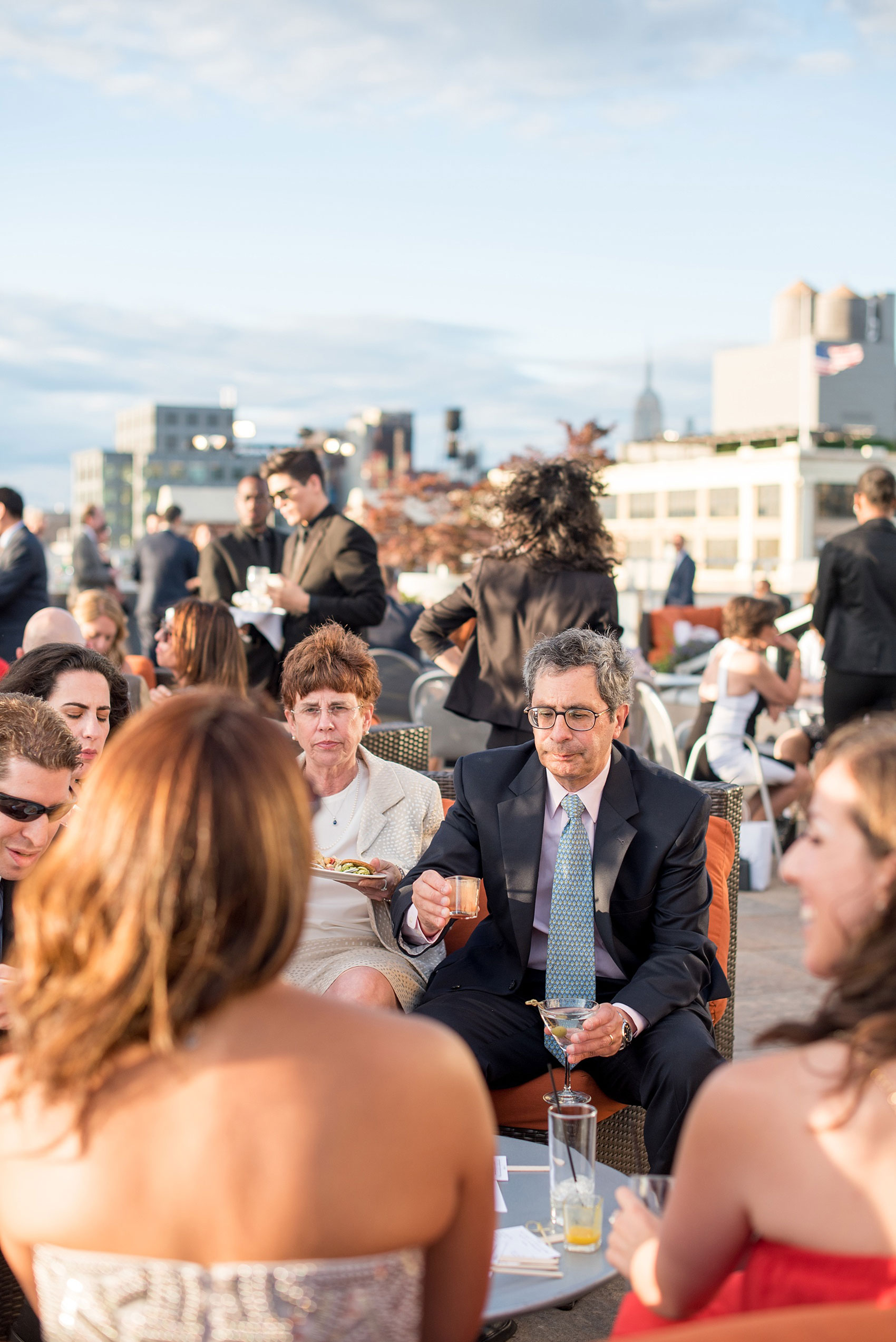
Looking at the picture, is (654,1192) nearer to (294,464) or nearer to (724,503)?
(294,464)

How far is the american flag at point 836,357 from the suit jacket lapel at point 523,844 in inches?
1709

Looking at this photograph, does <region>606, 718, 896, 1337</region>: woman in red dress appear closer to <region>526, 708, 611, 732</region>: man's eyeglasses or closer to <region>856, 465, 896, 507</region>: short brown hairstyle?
<region>526, 708, 611, 732</region>: man's eyeglasses

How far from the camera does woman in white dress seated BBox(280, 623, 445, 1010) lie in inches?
133

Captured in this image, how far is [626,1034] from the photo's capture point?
285cm

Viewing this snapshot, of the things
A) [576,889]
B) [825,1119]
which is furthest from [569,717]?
[825,1119]

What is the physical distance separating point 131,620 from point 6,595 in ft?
26.6

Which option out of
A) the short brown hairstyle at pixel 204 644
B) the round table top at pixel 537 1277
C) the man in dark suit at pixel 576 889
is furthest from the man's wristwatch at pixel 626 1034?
the short brown hairstyle at pixel 204 644

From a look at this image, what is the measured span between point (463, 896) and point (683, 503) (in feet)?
173

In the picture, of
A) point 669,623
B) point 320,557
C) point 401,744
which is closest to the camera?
point 401,744

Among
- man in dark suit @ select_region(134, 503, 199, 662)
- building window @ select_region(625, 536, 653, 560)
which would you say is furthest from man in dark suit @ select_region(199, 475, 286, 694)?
building window @ select_region(625, 536, 653, 560)

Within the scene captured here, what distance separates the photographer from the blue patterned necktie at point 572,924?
10.1ft

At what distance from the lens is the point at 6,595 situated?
6.75 meters

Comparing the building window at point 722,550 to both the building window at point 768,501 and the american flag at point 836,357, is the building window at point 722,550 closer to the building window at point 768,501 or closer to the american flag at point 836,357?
the building window at point 768,501

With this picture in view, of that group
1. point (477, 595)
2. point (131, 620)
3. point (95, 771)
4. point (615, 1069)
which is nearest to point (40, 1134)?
point (95, 771)
